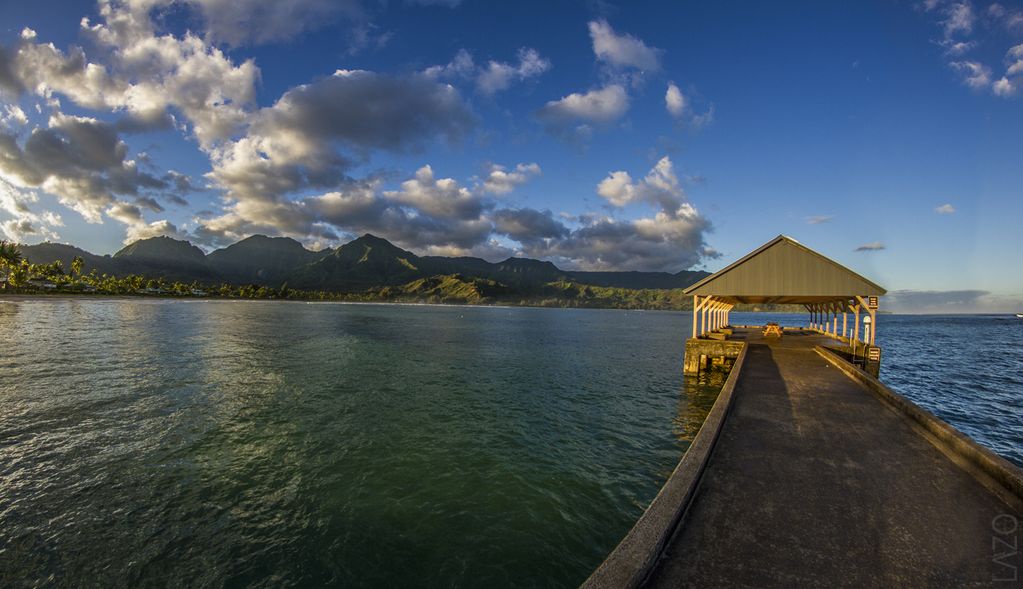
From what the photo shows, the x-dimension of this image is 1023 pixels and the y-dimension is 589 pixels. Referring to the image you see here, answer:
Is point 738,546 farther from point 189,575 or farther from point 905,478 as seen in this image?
point 189,575

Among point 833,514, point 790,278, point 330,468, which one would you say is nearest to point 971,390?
point 790,278

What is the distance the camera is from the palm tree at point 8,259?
115m

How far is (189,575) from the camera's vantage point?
6543 millimetres

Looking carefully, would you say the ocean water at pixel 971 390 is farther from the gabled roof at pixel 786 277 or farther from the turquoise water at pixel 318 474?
the turquoise water at pixel 318 474

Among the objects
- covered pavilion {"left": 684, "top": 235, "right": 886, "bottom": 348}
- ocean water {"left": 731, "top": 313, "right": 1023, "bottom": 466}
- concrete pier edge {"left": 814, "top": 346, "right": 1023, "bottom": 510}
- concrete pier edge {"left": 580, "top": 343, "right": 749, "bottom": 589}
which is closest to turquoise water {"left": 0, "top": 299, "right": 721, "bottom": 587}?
concrete pier edge {"left": 580, "top": 343, "right": 749, "bottom": 589}

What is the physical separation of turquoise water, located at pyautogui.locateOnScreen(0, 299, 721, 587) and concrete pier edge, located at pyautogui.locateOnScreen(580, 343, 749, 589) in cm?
218

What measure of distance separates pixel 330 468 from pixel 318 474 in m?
0.39

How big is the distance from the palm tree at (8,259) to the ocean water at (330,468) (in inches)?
5806

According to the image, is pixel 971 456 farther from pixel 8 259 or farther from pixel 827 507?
pixel 8 259

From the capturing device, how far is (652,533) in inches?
194

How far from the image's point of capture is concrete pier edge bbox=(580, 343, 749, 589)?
4.11 m

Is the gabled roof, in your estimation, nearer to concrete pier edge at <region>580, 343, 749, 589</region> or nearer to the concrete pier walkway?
the concrete pier walkway

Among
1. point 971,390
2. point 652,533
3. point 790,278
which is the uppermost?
point 790,278

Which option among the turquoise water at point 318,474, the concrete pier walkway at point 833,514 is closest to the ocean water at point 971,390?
the turquoise water at point 318,474
